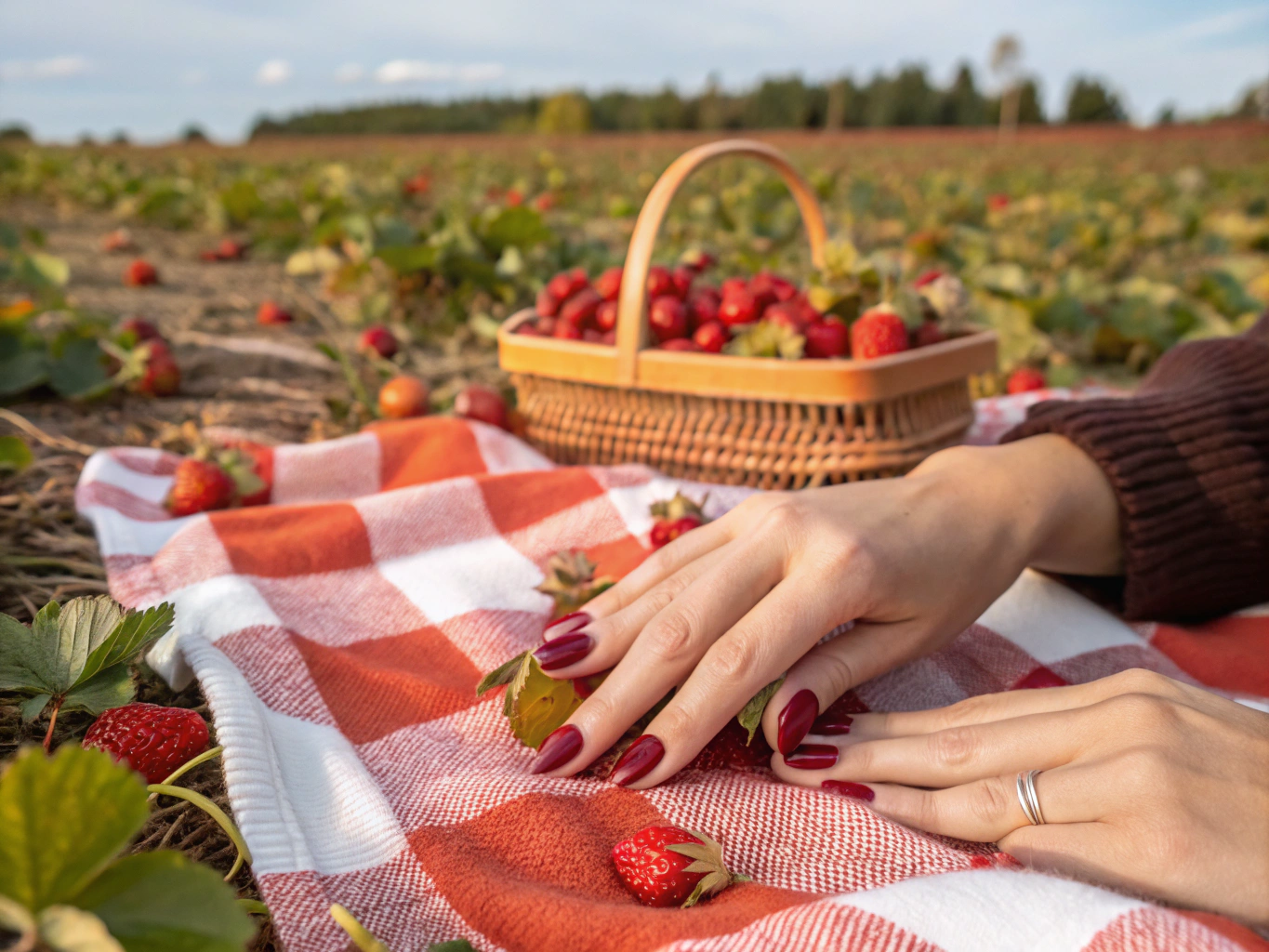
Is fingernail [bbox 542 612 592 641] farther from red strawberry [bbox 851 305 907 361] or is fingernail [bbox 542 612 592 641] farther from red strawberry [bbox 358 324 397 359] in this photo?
red strawberry [bbox 358 324 397 359]

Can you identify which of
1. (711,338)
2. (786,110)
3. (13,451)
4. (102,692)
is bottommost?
(102,692)

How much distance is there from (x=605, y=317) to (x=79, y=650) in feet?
3.84

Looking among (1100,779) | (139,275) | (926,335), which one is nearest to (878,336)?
(926,335)

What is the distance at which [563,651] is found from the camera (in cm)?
91

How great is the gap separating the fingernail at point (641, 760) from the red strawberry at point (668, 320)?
1.01m

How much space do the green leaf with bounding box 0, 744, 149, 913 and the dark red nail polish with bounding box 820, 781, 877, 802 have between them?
60 centimetres

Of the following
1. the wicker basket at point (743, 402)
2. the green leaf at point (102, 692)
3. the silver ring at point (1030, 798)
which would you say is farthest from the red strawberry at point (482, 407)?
the silver ring at point (1030, 798)

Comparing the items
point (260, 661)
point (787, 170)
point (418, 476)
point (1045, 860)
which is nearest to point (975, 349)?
point (787, 170)

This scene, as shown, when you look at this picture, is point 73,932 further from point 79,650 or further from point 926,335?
point 926,335

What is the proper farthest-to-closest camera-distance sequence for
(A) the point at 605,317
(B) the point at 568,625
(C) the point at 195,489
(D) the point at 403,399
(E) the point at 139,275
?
(E) the point at 139,275 → (D) the point at 403,399 → (A) the point at 605,317 → (C) the point at 195,489 → (B) the point at 568,625

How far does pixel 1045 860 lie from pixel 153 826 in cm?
81

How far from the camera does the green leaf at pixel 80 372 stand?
2.10 meters

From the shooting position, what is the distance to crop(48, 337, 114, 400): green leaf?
2.10 metres

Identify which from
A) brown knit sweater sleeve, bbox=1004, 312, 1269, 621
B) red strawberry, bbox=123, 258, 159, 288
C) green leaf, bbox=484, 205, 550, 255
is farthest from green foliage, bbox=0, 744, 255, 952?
red strawberry, bbox=123, 258, 159, 288
